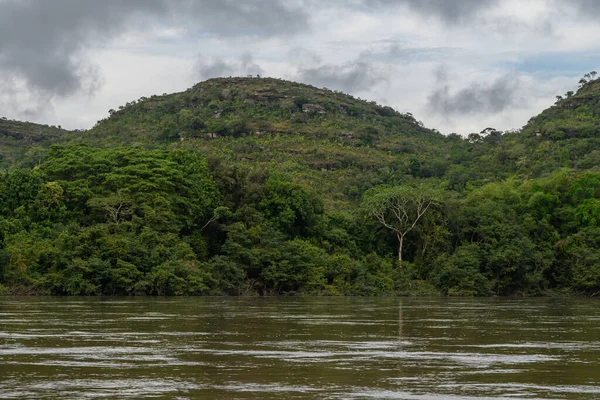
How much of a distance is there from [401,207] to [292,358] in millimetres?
52844

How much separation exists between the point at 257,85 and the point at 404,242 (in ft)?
250

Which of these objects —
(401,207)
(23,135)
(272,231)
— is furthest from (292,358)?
(23,135)

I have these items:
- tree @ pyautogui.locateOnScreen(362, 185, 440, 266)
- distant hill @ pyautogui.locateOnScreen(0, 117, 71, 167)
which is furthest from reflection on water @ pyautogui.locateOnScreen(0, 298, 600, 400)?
distant hill @ pyautogui.locateOnScreen(0, 117, 71, 167)

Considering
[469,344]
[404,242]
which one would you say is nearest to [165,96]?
[404,242]

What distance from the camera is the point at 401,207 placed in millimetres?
67938

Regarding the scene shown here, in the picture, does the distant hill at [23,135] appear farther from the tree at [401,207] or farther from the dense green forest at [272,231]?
the tree at [401,207]

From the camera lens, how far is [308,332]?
875 inches

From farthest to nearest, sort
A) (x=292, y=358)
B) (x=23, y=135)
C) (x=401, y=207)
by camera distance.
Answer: (x=23, y=135), (x=401, y=207), (x=292, y=358)

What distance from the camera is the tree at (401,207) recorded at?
222ft

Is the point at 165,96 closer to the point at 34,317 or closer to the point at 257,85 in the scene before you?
the point at 257,85

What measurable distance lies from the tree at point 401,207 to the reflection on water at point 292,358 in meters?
40.3

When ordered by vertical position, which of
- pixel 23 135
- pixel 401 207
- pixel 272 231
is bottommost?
pixel 272 231

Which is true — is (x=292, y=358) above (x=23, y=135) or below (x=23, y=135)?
below

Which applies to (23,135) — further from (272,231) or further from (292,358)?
(292,358)
